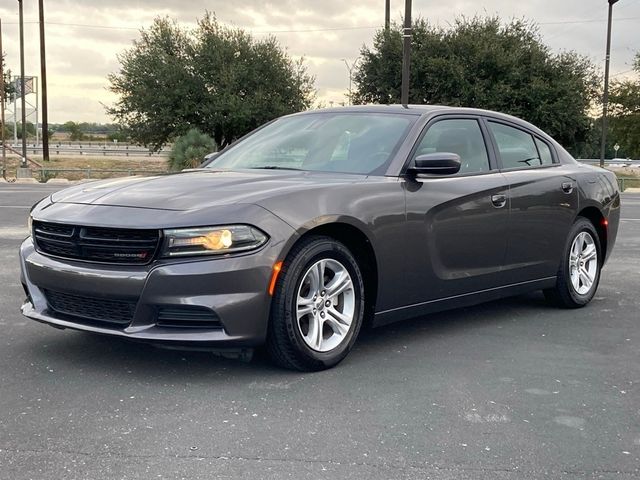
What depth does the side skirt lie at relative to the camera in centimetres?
476

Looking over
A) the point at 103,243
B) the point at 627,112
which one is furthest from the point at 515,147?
the point at 627,112

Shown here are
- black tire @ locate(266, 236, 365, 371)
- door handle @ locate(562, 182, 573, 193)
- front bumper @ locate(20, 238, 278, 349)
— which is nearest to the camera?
front bumper @ locate(20, 238, 278, 349)

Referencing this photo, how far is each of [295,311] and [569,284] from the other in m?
2.93

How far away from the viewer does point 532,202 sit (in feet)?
18.8

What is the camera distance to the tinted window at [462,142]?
5258 mm

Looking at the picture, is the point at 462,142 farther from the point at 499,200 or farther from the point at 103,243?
the point at 103,243

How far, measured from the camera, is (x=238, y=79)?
32438 mm

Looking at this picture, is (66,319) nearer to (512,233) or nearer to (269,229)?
(269,229)

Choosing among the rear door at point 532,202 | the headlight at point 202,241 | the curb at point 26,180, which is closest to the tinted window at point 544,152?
the rear door at point 532,202

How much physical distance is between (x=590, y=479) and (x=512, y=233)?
276cm

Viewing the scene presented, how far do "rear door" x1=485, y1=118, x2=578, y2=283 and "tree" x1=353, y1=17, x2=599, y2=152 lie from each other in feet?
83.5

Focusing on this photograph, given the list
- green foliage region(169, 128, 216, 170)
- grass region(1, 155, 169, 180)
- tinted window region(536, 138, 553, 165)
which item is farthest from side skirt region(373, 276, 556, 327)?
grass region(1, 155, 169, 180)

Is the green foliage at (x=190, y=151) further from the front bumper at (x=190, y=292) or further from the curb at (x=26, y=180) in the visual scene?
the front bumper at (x=190, y=292)

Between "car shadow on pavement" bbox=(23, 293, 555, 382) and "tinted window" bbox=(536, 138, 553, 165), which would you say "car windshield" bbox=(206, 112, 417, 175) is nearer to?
"car shadow on pavement" bbox=(23, 293, 555, 382)
